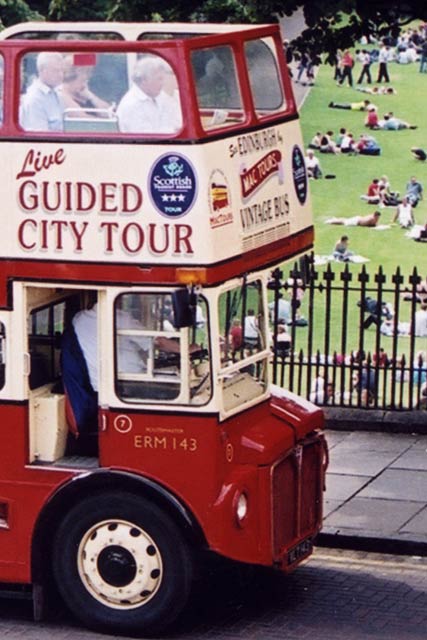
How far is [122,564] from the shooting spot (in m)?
10.9

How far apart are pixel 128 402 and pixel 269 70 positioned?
258 cm

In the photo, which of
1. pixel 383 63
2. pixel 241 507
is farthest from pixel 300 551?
pixel 383 63

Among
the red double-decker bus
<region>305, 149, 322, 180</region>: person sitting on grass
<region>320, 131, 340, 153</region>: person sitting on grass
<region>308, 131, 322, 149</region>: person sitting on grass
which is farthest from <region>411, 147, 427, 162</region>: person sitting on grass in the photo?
the red double-decker bus

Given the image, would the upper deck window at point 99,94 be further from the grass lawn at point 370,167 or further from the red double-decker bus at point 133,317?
the grass lawn at point 370,167

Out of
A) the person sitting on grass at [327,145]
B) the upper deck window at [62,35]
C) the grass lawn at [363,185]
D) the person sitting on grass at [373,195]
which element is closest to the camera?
the upper deck window at [62,35]

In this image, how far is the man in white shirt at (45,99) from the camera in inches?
418

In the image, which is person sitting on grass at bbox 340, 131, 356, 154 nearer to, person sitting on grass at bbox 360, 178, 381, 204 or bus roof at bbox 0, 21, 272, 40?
person sitting on grass at bbox 360, 178, 381, 204

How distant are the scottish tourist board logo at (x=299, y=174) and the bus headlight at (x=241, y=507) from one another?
2258 millimetres

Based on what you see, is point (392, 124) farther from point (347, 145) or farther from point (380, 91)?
point (380, 91)

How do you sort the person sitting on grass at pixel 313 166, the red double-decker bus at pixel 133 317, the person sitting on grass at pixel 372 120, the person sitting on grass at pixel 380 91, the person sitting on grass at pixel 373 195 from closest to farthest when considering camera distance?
the red double-decker bus at pixel 133 317, the person sitting on grass at pixel 373 195, the person sitting on grass at pixel 313 166, the person sitting on grass at pixel 372 120, the person sitting on grass at pixel 380 91

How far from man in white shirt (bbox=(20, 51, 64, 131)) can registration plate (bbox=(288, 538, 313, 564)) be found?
312 centimetres

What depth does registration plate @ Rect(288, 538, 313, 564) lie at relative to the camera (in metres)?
11.3

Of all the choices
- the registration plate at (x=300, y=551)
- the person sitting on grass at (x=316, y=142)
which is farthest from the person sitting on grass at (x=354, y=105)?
the registration plate at (x=300, y=551)

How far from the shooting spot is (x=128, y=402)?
35.2 ft
